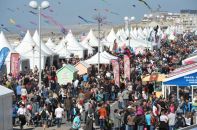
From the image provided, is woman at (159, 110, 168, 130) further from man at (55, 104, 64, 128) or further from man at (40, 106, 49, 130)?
man at (40, 106, 49, 130)

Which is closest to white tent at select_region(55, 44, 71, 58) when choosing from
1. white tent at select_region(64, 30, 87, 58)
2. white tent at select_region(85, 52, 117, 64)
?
white tent at select_region(64, 30, 87, 58)

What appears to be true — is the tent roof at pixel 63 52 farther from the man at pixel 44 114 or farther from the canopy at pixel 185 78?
the man at pixel 44 114

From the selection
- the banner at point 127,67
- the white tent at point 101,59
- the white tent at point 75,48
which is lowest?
the banner at point 127,67

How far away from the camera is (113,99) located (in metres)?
23.5

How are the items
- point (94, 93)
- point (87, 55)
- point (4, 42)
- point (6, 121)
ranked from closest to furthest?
point (6, 121) → point (94, 93) → point (4, 42) → point (87, 55)

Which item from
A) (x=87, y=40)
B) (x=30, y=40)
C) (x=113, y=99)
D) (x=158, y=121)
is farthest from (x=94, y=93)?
(x=87, y=40)

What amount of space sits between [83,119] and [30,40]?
19157 mm

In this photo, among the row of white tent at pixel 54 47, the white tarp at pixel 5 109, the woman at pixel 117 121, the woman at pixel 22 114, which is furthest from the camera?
the row of white tent at pixel 54 47

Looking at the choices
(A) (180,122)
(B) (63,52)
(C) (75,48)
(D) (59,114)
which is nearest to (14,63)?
(D) (59,114)

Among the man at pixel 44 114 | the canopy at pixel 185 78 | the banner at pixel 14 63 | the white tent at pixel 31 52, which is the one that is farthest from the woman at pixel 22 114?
the white tent at pixel 31 52

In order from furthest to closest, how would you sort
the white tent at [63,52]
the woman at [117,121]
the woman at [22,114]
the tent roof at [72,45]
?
the tent roof at [72,45]
the white tent at [63,52]
the woman at [22,114]
the woman at [117,121]

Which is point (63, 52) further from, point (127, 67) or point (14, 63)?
point (14, 63)

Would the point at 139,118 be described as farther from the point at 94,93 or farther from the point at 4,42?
the point at 4,42

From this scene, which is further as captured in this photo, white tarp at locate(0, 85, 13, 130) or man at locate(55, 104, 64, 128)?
man at locate(55, 104, 64, 128)
